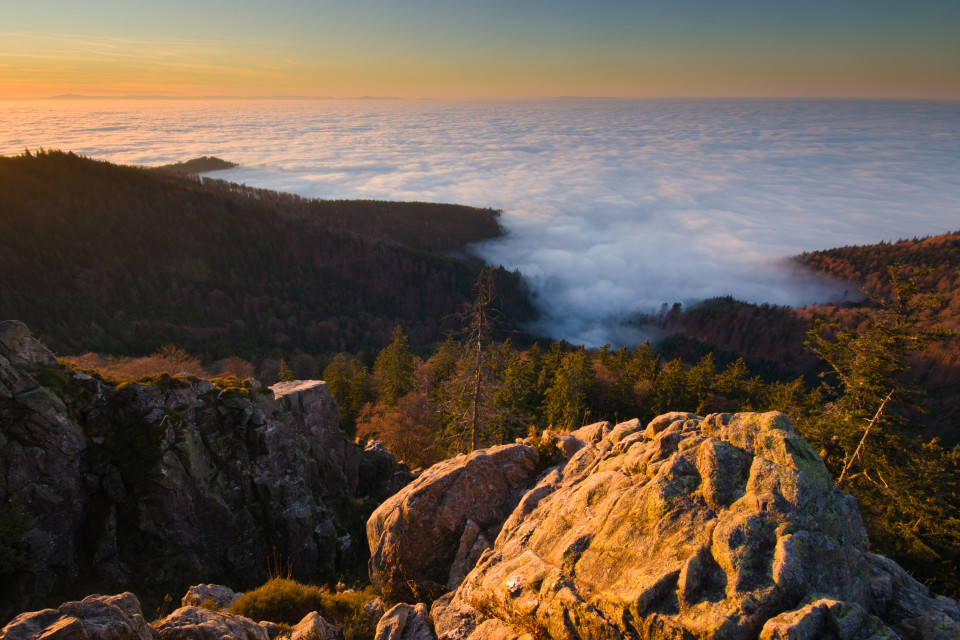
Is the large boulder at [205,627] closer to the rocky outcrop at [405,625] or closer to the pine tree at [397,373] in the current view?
the rocky outcrop at [405,625]

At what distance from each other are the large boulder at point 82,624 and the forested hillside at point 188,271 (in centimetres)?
9458

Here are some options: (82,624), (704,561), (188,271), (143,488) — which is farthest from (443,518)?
(188,271)

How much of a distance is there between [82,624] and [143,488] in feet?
37.4

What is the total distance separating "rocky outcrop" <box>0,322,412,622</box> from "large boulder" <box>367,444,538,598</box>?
25.6ft

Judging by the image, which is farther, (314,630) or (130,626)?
(314,630)

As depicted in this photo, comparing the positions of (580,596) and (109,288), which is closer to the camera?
(580,596)

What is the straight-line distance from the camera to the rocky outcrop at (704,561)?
7.34m

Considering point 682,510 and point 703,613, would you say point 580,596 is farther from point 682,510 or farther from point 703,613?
point 682,510

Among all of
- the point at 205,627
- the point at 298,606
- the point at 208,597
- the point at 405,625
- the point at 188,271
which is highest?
the point at 205,627

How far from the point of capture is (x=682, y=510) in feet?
30.0

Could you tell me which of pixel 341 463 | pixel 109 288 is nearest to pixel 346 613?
pixel 341 463

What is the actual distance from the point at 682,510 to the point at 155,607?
18.9m

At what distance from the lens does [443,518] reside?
14.9 metres

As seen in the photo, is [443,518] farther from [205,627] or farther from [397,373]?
[397,373]
